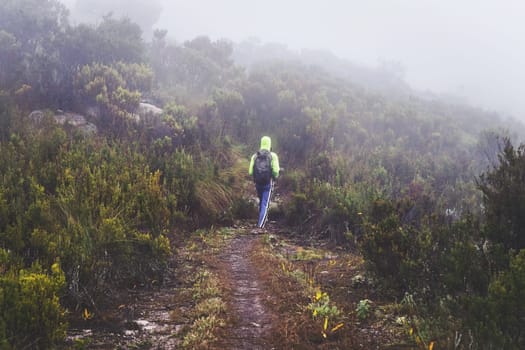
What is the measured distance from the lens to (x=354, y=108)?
19984 mm

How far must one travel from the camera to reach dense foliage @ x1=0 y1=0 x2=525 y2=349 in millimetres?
3303

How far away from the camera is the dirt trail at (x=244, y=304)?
11.0 ft

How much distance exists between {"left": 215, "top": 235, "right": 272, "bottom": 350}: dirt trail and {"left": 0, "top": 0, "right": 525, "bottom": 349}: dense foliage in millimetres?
954

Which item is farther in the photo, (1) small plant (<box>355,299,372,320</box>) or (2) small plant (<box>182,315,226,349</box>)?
(1) small plant (<box>355,299,372,320</box>)

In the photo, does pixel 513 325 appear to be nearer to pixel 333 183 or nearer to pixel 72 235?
pixel 72 235

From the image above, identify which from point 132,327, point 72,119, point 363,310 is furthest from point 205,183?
point 363,310

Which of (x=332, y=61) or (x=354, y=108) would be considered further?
(x=332, y=61)

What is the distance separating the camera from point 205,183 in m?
8.72

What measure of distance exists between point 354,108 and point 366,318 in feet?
56.2

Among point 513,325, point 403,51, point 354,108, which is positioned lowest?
point 513,325

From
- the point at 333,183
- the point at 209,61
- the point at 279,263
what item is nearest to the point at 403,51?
the point at 209,61

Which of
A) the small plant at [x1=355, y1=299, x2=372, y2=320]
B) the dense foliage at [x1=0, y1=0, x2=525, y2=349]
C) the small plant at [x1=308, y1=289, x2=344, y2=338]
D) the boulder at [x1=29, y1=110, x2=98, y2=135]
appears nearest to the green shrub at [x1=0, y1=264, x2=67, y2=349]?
the dense foliage at [x1=0, y1=0, x2=525, y2=349]

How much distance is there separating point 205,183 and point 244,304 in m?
4.75

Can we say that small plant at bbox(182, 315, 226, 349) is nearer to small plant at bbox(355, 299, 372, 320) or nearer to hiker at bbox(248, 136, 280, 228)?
small plant at bbox(355, 299, 372, 320)
